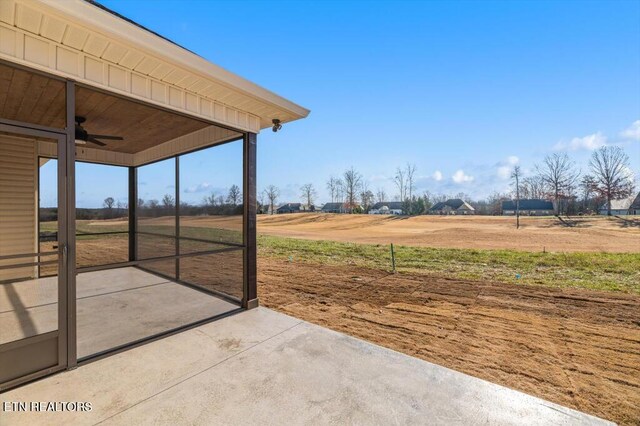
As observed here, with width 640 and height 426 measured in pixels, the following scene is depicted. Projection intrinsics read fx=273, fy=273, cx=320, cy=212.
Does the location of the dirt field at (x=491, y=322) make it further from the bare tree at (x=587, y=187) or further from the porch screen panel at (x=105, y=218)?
the bare tree at (x=587, y=187)

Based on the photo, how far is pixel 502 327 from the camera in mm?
3582

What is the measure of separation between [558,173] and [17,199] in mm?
41746

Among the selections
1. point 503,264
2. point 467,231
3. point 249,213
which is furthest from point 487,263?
point 467,231

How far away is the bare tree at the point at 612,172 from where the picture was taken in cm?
2922

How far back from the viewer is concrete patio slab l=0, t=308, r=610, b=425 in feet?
6.08

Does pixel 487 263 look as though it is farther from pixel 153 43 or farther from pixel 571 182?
pixel 571 182

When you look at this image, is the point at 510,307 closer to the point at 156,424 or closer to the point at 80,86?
the point at 156,424

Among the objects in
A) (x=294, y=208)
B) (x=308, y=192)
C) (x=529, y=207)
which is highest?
(x=308, y=192)

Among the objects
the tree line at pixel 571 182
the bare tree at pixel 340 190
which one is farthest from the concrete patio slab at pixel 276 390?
the bare tree at pixel 340 190

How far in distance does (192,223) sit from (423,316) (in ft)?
15.4

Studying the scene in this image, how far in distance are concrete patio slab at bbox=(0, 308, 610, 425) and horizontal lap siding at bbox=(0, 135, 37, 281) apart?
471 cm

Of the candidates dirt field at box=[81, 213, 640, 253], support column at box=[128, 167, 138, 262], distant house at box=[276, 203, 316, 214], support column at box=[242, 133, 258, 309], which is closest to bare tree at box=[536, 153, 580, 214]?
A: dirt field at box=[81, 213, 640, 253]

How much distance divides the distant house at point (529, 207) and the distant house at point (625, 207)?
6227 mm

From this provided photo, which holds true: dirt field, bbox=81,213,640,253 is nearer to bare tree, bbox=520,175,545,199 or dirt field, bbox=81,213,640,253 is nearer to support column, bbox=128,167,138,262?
support column, bbox=128,167,138,262
